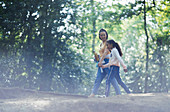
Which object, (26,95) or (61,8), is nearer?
(26,95)

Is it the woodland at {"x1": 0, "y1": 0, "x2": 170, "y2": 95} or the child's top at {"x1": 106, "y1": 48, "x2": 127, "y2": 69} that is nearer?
the child's top at {"x1": 106, "y1": 48, "x2": 127, "y2": 69}

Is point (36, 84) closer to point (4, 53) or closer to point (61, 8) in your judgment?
point (4, 53)

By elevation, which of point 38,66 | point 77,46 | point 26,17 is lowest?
point 38,66

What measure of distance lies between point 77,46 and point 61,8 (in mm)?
1712

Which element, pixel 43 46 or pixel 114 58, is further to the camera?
pixel 43 46

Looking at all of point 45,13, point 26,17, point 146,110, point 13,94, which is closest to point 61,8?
point 45,13

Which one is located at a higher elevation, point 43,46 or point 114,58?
point 43,46

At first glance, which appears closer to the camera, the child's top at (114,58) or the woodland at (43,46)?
the child's top at (114,58)

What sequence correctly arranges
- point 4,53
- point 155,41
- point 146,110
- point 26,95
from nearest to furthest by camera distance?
point 146,110, point 26,95, point 4,53, point 155,41

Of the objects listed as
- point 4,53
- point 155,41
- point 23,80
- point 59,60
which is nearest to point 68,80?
point 59,60

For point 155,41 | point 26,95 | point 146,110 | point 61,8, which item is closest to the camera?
point 146,110

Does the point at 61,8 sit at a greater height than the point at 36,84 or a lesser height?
greater

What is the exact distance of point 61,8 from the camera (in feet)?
34.2

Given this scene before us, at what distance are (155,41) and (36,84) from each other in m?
8.02
